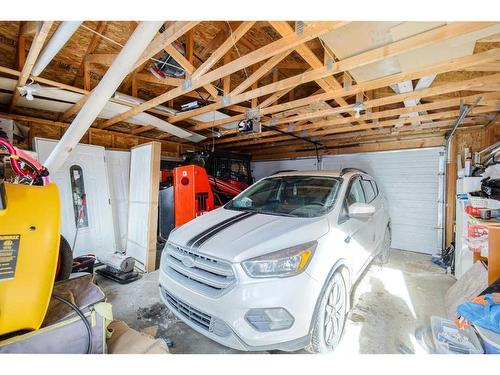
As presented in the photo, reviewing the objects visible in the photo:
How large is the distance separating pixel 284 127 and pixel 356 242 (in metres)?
3.10

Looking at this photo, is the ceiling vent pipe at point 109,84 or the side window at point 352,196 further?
the side window at point 352,196

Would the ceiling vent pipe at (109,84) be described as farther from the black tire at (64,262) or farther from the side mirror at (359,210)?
the side mirror at (359,210)

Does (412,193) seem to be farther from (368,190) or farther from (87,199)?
(87,199)

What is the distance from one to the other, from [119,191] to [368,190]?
16.3 ft

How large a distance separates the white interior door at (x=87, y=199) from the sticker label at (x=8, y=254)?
3541mm

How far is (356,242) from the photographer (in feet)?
8.05

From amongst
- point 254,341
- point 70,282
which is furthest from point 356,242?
point 70,282

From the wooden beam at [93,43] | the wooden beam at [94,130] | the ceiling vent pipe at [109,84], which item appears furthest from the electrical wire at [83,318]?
the wooden beam at [94,130]

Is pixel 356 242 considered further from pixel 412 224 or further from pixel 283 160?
pixel 283 160

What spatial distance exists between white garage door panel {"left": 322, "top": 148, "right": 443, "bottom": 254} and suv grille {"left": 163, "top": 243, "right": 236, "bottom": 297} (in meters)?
5.09

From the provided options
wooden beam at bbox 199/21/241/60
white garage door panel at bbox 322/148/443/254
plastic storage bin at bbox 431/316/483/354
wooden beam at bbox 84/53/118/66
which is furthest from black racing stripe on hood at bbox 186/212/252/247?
white garage door panel at bbox 322/148/443/254

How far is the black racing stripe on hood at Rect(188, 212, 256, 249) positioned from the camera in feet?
6.43

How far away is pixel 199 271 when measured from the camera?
186 cm

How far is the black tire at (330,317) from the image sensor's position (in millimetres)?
1784
